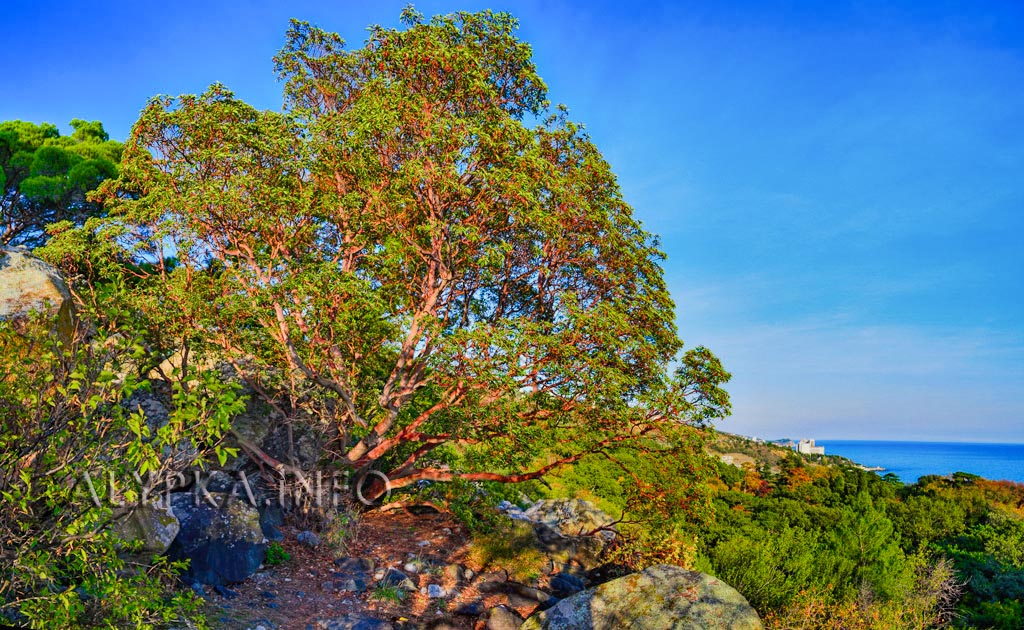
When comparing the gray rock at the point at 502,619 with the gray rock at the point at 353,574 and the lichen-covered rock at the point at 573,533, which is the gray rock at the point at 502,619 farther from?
the lichen-covered rock at the point at 573,533

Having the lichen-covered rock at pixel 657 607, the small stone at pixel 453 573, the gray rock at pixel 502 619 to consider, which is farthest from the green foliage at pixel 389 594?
the lichen-covered rock at pixel 657 607

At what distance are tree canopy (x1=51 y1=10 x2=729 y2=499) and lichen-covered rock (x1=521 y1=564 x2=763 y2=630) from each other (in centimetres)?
292

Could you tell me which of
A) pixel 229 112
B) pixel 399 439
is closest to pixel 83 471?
pixel 399 439

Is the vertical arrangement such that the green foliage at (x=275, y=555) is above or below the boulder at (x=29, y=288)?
below

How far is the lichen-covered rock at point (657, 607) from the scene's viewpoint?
25.4ft

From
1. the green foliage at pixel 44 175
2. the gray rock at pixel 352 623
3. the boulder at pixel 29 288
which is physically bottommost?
the gray rock at pixel 352 623

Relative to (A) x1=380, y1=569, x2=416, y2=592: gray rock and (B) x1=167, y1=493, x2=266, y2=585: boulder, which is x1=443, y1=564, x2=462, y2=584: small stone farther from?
(B) x1=167, y1=493, x2=266, y2=585: boulder

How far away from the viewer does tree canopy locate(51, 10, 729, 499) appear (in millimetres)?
10742

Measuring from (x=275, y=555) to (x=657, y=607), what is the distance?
633 centimetres

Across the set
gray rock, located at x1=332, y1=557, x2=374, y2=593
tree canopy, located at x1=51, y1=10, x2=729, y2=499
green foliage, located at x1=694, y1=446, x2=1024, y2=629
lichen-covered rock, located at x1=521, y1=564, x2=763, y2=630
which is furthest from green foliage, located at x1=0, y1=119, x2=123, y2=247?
green foliage, located at x1=694, y1=446, x2=1024, y2=629

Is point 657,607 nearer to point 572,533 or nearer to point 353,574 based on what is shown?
point 353,574

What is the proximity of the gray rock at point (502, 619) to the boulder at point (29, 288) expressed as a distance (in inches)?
345

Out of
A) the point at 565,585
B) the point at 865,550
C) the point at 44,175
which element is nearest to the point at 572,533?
the point at 565,585

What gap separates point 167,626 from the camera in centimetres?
627
